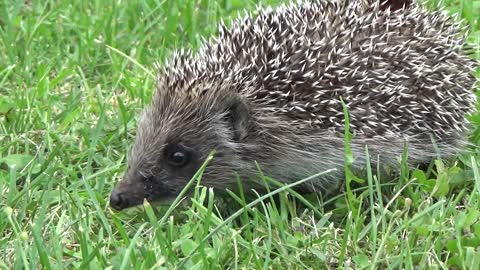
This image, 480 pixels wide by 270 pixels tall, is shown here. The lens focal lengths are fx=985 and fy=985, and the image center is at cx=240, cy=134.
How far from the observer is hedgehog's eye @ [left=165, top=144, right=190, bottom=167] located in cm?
452

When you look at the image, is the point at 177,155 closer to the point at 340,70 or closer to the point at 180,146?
the point at 180,146

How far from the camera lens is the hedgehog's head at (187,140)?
177 inches

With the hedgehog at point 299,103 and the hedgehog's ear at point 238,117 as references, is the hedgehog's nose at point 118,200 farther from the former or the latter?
the hedgehog's ear at point 238,117

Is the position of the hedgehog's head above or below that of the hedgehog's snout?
above

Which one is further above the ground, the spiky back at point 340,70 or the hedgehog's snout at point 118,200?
the spiky back at point 340,70

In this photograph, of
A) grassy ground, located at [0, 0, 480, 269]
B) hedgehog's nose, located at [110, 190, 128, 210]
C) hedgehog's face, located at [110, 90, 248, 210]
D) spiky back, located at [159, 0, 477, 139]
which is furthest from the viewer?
spiky back, located at [159, 0, 477, 139]

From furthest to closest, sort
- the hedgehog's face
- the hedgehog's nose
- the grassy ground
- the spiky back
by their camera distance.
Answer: the spiky back → the hedgehog's face → the hedgehog's nose → the grassy ground

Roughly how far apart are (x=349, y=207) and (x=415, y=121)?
2.53ft

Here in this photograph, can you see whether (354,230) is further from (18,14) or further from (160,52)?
(18,14)

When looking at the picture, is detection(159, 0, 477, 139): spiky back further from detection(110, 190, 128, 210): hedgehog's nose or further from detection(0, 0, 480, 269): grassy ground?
detection(110, 190, 128, 210): hedgehog's nose

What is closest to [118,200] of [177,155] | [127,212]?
[127,212]

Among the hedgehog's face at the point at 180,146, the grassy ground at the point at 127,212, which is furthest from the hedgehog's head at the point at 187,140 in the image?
the grassy ground at the point at 127,212

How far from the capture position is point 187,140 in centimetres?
455

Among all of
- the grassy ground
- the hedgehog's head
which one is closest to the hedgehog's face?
the hedgehog's head
